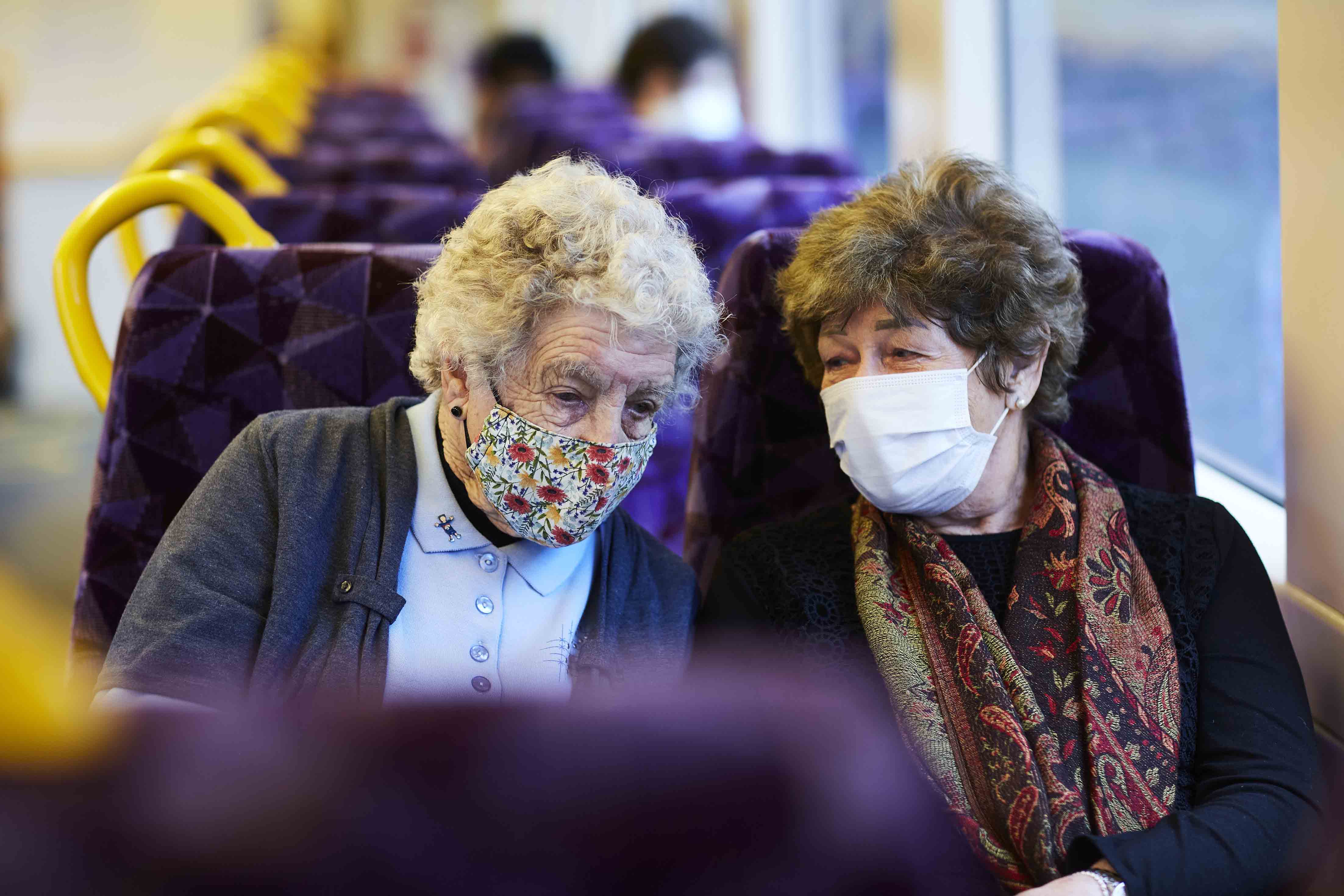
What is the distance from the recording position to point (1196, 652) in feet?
4.45

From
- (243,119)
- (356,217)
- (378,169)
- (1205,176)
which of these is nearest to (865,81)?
(378,169)

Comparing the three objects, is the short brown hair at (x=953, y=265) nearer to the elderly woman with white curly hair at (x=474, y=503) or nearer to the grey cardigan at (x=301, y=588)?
the elderly woman with white curly hair at (x=474, y=503)

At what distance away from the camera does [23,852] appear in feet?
1.62

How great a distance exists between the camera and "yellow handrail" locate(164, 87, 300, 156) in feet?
9.49

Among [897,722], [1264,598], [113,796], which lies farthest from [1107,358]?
[113,796]

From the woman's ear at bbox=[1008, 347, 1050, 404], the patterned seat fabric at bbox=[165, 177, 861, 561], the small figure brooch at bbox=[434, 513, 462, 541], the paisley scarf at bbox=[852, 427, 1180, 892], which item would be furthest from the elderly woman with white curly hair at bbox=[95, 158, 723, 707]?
the patterned seat fabric at bbox=[165, 177, 861, 561]

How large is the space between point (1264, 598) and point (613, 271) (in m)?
0.80

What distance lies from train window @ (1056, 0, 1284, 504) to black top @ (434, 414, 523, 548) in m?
1.21

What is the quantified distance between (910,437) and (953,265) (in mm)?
201

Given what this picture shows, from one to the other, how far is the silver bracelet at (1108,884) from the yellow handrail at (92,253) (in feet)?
4.11

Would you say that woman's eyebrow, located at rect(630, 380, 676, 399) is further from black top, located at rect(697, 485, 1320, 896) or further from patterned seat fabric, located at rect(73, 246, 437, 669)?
patterned seat fabric, located at rect(73, 246, 437, 669)

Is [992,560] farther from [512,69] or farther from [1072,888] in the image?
[512,69]

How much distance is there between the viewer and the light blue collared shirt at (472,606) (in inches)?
50.2

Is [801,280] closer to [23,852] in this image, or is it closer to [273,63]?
[23,852]
